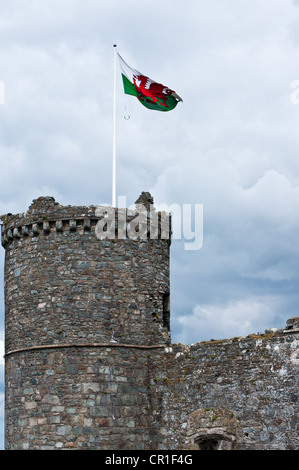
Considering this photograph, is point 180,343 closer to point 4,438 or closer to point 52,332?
point 52,332

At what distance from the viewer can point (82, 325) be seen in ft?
69.2

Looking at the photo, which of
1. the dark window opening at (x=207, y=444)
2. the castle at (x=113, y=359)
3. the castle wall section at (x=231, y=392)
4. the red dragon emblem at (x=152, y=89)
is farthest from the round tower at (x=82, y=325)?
the red dragon emblem at (x=152, y=89)

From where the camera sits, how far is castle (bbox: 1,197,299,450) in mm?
19781

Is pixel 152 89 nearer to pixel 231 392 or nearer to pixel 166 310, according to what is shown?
pixel 166 310

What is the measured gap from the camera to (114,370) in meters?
21.0

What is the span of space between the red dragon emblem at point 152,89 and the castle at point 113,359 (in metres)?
3.45

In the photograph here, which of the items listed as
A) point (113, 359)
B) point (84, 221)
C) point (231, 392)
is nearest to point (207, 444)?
point (231, 392)

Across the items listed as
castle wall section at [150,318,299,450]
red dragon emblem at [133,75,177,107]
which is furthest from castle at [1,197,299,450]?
red dragon emblem at [133,75,177,107]

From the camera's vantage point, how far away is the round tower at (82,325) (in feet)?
67.7

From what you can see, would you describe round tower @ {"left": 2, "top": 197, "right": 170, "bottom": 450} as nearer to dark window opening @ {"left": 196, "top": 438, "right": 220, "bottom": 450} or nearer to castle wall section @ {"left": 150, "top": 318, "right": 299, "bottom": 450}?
castle wall section @ {"left": 150, "top": 318, "right": 299, "bottom": 450}

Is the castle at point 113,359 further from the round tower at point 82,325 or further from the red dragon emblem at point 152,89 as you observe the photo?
the red dragon emblem at point 152,89

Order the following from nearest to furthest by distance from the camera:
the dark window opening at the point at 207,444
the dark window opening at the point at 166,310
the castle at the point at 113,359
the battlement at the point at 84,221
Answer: the castle at the point at 113,359 < the dark window opening at the point at 207,444 < the battlement at the point at 84,221 < the dark window opening at the point at 166,310

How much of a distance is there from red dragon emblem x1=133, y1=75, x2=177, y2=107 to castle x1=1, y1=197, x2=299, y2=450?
3.45 metres

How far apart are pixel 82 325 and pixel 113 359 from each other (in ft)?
3.70
